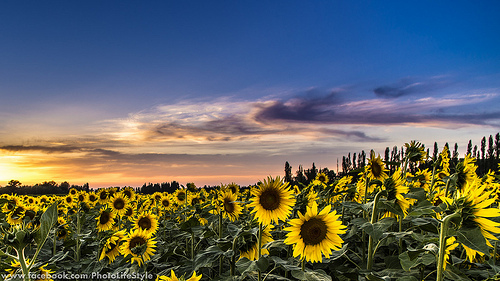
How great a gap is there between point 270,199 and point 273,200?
39mm

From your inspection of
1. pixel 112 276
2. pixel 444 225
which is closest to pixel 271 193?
pixel 444 225

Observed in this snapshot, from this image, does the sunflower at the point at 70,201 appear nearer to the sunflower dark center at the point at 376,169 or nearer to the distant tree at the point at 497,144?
the sunflower dark center at the point at 376,169

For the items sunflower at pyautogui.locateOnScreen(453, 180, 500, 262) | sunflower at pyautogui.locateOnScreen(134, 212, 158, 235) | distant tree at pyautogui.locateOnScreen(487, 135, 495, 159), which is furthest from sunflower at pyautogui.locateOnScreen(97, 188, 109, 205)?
distant tree at pyautogui.locateOnScreen(487, 135, 495, 159)

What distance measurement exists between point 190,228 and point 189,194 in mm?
4469

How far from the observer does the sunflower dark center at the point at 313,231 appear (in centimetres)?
313

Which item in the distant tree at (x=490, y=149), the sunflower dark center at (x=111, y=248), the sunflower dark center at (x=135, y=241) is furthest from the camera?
the distant tree at (x=490, y=149)

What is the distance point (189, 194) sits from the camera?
9.01 meters

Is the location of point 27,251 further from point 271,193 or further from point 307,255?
point 307,255

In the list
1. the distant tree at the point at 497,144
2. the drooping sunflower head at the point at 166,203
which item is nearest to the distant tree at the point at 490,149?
the distant tree at the point at 497,144

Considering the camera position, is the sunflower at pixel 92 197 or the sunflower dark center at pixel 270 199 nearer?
the sunflower dark center at pixel 270 199

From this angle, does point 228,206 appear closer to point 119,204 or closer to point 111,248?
point 111,248

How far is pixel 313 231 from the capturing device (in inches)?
123

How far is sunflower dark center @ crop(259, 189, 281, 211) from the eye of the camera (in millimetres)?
3510

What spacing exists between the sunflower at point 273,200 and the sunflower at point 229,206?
1.51 meters
